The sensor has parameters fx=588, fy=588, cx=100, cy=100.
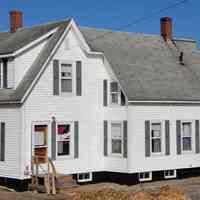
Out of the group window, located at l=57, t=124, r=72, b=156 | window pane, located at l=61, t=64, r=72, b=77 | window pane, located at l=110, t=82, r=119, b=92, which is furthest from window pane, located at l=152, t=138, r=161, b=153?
window pane, located at l=61, t=64, r=72, b=77

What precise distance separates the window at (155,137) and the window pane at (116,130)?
1.70 meters

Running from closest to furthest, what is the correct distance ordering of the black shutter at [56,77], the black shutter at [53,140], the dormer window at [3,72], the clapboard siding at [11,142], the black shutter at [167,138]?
the clapboard siding at [11,142] < the black shutter at [53,140] < the black shutter at [56,77] < the dormer window at [3,72] < the black shutter at [167,138]

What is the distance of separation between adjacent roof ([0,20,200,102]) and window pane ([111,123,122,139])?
184 cm

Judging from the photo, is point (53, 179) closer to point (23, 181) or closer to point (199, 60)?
point (23, 181)

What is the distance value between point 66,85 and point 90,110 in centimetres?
190

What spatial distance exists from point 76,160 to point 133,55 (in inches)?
291

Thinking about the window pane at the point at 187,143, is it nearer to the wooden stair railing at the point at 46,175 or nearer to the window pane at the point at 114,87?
the window pane at the point at 114,87

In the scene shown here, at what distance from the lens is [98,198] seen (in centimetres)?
2170

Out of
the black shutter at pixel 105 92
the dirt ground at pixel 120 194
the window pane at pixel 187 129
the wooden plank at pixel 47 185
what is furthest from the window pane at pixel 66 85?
the window pane at pixel 187 129

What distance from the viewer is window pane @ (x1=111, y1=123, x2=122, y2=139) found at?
29.5 meters

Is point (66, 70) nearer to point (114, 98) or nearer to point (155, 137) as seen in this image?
point (114, 98)

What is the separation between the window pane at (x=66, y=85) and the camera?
1128 inches

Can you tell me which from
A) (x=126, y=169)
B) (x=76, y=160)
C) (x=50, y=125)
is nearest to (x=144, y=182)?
(x=126, y=169)

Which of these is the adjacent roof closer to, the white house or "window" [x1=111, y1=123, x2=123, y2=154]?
the white house
